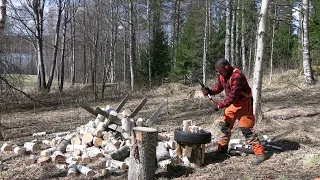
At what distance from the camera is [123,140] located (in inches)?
278

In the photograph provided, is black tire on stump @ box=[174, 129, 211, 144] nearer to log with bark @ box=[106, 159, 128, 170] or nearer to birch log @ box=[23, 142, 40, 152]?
log with bark @ box=[106, 159, 128, 170]

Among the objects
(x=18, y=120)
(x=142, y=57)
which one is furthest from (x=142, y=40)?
A: (x=18, y=120)

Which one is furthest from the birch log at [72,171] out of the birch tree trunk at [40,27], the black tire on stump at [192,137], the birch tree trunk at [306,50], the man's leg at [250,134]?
the birch tree trunk at [40,27]

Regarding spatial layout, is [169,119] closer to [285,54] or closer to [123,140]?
[123,140]

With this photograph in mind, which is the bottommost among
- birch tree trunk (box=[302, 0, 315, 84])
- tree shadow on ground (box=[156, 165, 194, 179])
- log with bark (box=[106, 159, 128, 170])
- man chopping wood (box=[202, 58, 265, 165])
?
tree shadow on ground (box=[156, 165, 194, 179])

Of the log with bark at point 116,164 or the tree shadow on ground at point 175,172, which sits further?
the log with bark at point 116,164

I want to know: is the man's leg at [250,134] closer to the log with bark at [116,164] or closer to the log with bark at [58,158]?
the log with bark at [116,164]

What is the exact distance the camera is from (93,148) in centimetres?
667

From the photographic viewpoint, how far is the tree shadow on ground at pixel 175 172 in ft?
17.5

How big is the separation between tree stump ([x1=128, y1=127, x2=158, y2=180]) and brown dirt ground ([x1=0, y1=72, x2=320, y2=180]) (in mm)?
Result: 366

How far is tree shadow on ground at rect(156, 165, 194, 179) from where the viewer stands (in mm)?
5320

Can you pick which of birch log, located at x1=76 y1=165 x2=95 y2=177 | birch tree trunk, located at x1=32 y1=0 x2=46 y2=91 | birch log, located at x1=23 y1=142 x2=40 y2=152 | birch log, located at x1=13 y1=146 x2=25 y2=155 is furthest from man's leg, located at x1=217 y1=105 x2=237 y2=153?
birch tree trunk, located at x1=32 y1=0 x2=46 y2=91

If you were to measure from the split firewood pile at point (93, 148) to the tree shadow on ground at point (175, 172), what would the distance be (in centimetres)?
67

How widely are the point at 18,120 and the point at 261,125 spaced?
811 centimetres
